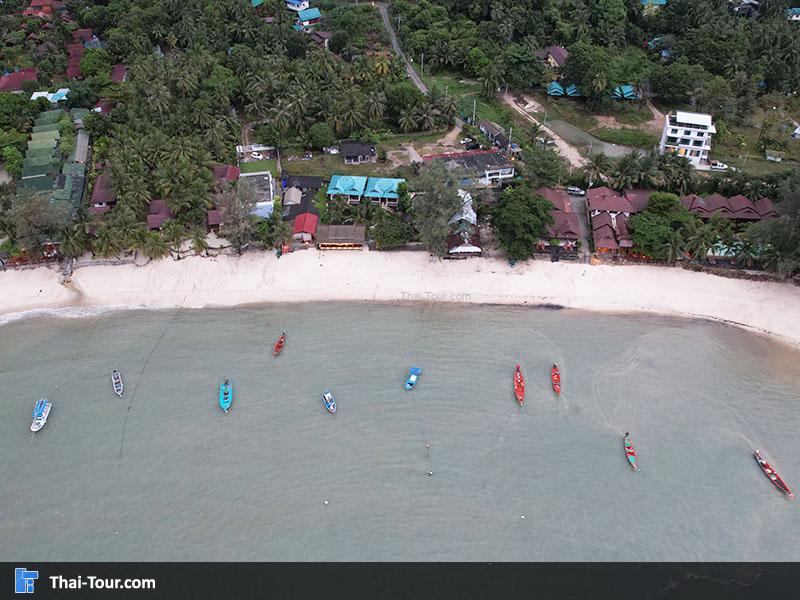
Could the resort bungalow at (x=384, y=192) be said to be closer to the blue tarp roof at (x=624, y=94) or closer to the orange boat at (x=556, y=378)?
the orange boat at (x=556, y=378)

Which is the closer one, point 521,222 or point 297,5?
point 521,222

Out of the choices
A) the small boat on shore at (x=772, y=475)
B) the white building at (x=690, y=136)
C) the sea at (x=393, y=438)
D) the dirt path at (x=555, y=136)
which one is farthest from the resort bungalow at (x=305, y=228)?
the white building at (x=690, y=136)

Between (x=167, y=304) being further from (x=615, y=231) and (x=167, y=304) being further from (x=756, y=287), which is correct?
(x=756, y=287)

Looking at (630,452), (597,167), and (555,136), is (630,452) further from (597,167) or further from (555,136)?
(555,136)

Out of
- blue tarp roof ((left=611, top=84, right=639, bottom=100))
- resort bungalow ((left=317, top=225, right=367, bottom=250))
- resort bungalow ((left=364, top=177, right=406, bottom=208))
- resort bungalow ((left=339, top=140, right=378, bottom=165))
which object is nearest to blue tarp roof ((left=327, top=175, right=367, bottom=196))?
resort bungalow ((left=364, top=177, right=406, bottom=208))

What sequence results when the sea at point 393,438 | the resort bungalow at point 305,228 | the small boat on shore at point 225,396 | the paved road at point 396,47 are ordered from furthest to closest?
the paved road at point 396,47
the resort bungalow at point 305,228
the small boat on shore at point 225,396
the sea at point 393,438
